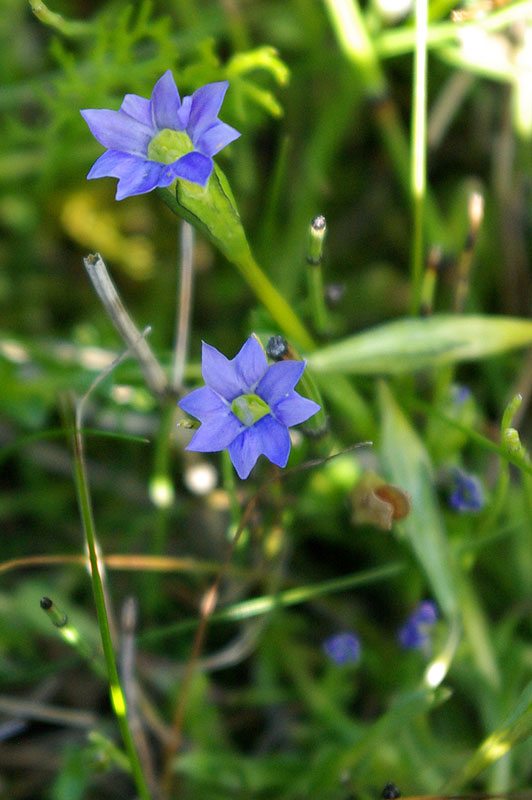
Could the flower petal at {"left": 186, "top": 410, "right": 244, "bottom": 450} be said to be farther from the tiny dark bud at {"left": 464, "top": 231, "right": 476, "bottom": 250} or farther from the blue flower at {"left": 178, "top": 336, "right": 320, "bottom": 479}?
the tiny dark bud at {"left": 464, "top": 231, "right": 476, "bottom": 250}

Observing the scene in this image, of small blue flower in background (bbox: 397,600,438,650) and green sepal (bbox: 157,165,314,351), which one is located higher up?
green sepal (bbox: 157,165,314,351)

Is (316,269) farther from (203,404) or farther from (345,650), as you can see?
(345,650)

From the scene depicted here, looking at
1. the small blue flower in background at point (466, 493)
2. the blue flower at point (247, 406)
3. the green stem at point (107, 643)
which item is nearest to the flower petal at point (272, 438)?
the blue flower at point (247, 406)

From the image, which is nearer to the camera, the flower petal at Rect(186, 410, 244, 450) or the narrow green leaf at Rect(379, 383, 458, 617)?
the flower petal at Rect(186, 410, 244, 450)

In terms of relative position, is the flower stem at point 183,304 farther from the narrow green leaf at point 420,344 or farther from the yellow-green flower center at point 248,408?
the yellow-green flower center at point 248,408

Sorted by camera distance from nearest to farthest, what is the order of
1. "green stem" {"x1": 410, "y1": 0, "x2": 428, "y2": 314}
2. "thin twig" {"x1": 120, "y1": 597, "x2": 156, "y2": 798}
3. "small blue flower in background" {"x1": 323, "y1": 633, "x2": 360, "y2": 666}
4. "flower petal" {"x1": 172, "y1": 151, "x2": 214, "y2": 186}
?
"flower petal" {"x1": 172, "y1": 151, "x2": 214, "y2": 186}, "green stem" {"x1": 410, "y1": 0, "x2": 428, "y2": 314}, "thin twig" {"x1": 120, "y1": 597, "x2": 156, "y2": 798}, "small blue flower in background" {"x1": 323, "y1": 633, "x2": 360, "y2": 666}

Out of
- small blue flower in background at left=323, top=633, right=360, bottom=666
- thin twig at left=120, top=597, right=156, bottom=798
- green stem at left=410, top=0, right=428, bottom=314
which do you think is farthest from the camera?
small blue flower in background at left=323, top=633, right=360, bottom=666

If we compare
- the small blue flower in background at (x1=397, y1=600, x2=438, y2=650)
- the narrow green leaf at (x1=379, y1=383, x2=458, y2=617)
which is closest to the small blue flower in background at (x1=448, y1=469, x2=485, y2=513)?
the narrow green leaf at (x1=379, y1=383, x2=458, y2=617)
